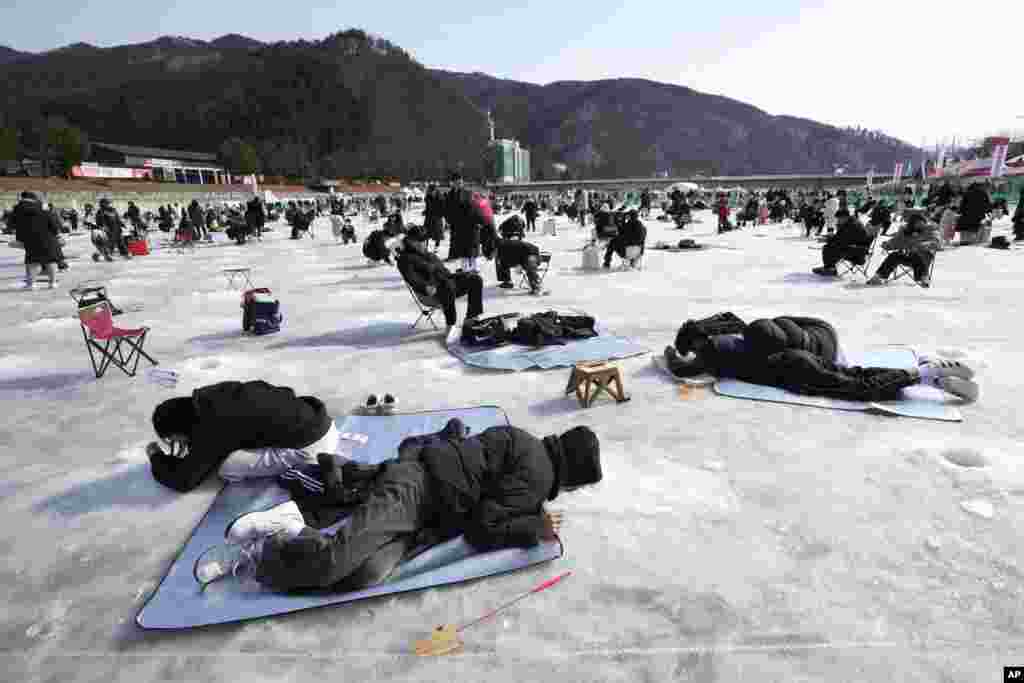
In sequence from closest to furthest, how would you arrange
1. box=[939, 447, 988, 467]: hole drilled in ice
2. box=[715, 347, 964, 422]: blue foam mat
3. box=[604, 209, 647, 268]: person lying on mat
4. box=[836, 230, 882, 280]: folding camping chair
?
box=[939, 447, 988, 467]: hole drilled in ice
box=[715, 347, 964, 422]: blue foam mat
box=[836, 230, 882, 280]: folding camping chair
box=[604, 209, 647, 268]: person lying on mat

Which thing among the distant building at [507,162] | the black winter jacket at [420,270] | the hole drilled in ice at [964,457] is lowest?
the hole drilled in ice at [964,457]

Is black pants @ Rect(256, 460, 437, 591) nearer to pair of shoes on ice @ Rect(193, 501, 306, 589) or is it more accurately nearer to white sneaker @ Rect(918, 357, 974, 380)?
pair of shoes on ice @ Rect(193, 501, 306, 589)

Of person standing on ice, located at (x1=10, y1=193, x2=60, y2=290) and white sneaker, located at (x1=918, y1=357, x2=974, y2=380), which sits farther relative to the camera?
person standing on ice, located at (x1=10, y1=193, x2=60, y2=290)

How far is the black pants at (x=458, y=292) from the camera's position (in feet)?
21.6

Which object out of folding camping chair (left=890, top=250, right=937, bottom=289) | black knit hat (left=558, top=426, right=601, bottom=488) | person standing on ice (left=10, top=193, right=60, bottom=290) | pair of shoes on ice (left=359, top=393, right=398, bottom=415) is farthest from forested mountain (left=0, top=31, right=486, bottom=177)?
black knit hat (left=558, top=426, right=601, bottom=488)

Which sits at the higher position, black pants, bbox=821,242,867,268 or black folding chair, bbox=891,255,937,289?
black pants, bbox=821,242,867,268

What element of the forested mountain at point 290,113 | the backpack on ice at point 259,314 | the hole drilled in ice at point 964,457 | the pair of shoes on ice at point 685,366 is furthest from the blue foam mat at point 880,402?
the forested mountain at point 290,113

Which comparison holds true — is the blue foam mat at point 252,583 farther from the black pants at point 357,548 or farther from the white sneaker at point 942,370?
the white sneaker at point 942,370

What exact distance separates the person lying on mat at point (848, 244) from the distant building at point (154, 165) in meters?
85.3

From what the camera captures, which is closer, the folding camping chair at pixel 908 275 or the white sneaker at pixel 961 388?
the white sneaker at pixel 961 388

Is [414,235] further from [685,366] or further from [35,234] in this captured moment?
[35,234]

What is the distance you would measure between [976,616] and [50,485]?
484 cm

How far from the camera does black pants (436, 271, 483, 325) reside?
21.6ft

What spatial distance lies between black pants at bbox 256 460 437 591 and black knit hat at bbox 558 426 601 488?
2.94 feet
